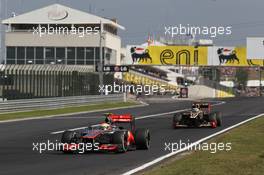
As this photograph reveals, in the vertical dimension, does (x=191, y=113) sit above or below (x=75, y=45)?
below

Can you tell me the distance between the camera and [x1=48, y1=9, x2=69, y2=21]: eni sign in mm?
78938

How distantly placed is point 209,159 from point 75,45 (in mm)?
66908

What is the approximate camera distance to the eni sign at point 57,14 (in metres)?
78.9

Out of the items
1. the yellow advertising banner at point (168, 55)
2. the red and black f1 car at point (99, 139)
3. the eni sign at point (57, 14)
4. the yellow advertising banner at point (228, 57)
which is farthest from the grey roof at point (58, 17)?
the red and black f1 car at point (99, 139)

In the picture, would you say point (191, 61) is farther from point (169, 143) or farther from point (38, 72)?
point (169, 143)

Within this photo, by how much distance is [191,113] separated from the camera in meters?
25.2

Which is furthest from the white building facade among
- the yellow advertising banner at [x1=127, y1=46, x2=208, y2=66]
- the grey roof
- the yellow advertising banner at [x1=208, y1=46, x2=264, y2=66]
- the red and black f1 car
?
the red and black f1 car

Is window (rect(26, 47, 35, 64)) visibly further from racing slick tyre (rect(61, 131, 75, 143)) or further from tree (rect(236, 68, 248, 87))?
tree (rect(236, 68, 248, 87))

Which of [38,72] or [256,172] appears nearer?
[256,172]

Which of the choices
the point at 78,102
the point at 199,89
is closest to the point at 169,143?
the point at 78,102

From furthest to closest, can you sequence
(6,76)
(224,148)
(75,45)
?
1. (75,45)
2. (6,76)
3. (224,148)

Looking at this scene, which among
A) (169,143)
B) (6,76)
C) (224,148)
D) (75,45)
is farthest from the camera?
(75,45)

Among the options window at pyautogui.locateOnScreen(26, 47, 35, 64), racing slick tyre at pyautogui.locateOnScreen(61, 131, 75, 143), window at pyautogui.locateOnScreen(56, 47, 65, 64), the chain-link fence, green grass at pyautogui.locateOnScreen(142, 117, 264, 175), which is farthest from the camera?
window at pyautogui.locateOnScreen(56, 47, 65, 64)

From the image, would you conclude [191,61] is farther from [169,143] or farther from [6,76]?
[169,143]
